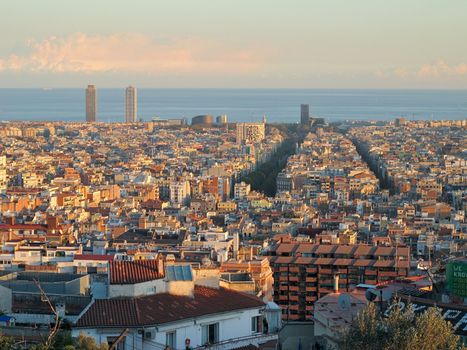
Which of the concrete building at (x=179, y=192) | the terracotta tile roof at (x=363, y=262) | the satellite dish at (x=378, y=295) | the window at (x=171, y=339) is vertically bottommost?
the concrete building at (x=179, y=192)

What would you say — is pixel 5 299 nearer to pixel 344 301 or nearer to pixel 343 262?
pixel 344 301

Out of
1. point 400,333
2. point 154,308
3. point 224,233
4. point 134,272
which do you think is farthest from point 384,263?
point 400,333

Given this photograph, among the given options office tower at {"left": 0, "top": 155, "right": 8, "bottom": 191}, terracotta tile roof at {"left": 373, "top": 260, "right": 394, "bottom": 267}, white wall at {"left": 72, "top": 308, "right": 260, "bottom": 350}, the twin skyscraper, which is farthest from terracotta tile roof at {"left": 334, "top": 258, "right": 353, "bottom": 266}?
the twin skyscraper

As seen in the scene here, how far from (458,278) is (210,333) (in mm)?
3506

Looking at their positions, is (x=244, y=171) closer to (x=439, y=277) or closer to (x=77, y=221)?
(x=77, y=221)

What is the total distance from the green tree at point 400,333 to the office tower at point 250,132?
339 feet

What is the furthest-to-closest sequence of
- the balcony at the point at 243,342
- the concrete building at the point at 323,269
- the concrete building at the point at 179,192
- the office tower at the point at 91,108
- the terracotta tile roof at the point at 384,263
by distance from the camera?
the office tower at the point at 91,108 → the concrete building at the point at 179,192 → the terracotta tile roof at the point at 384,263 → the concrete building at the point at 323,269 → the balcony at the point at 243,342

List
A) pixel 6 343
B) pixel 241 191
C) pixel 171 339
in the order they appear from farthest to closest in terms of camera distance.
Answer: pixel 241 191, pixel 171 339, pixel 6 343

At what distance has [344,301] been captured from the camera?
1404cm

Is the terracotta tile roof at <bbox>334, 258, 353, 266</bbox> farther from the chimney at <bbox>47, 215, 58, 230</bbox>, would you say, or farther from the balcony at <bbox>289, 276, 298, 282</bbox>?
the chimney at <bbox>47, 215, 58, 230</bbox>

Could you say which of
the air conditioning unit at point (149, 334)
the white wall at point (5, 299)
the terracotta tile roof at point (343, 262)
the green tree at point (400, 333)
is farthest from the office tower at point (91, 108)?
the green tree at point (400, 333)

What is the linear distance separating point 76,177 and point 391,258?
4100cm

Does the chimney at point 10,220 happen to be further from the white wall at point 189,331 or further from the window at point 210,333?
the window at point 210,333

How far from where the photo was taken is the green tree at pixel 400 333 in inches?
404
